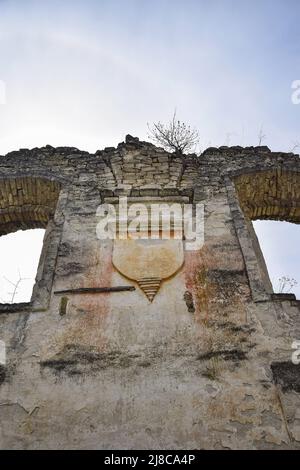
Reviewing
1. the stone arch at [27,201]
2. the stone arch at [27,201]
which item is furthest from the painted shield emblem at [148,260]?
the stone arch at [27,201]

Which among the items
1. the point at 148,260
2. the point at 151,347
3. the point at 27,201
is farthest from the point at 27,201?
the point at 151,347

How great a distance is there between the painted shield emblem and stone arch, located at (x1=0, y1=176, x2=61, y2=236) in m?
1.78

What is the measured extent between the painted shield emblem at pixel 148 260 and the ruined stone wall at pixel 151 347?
0.18ft

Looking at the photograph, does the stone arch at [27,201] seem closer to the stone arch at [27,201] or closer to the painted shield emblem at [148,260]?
the stone arch at [27,201]

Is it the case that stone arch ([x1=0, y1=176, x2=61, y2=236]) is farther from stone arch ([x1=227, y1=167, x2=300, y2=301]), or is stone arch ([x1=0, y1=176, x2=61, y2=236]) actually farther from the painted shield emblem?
stone arch ([x1=227, y1=167, x2=300, y2=301])

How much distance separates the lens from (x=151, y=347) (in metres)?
3.60

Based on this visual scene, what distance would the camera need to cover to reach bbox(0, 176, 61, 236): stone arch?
5.91 meters

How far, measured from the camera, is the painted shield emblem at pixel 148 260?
4.13 m

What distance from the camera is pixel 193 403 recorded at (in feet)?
10.6

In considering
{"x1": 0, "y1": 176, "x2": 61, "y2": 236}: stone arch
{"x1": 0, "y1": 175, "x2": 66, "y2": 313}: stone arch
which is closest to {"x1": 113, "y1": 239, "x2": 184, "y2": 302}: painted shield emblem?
{"x1": 0, "y1": 175, "x2": 66, "y2": 313}: stone arch

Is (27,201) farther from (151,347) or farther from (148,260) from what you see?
(151,347)

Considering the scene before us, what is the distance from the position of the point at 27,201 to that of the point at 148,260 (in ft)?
8.26
